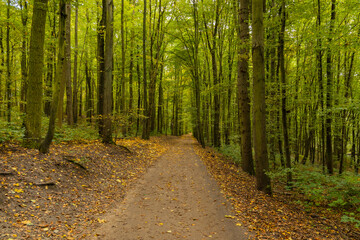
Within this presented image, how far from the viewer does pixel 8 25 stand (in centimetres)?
995

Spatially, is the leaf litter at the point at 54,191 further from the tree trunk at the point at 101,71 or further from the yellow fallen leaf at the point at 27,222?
the tree trunk at the point at 101,71

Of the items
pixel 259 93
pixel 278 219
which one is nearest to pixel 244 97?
pixel 259 93

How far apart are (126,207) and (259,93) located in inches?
216

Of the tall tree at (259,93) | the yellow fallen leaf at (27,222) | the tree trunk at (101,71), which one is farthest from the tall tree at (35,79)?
the tall tree at (259,93)

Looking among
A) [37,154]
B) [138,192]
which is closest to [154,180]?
[138,192]

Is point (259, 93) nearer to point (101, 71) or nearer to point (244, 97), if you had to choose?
point (244, 97)

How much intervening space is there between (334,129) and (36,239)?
50.6 feet

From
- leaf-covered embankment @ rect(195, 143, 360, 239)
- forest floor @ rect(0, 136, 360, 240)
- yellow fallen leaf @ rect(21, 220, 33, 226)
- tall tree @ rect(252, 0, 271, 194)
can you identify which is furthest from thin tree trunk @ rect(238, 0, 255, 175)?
yellow fallen leaf @ rect(21, 220, 33, 226)

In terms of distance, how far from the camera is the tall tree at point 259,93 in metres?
6.36

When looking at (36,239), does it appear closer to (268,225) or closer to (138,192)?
(138,192)

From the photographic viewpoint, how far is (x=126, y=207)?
533 centimetres

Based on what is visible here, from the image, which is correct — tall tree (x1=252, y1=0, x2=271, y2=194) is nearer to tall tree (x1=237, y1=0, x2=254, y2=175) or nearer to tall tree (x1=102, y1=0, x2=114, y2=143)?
tall tree (x1=237, y1=0, x2=254, y2=175)

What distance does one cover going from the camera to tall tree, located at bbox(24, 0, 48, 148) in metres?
6.59

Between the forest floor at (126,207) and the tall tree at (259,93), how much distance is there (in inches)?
34.7
